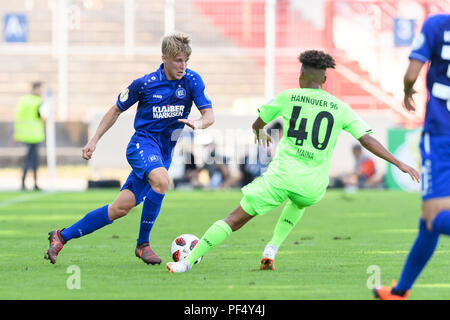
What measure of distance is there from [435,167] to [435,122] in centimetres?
25

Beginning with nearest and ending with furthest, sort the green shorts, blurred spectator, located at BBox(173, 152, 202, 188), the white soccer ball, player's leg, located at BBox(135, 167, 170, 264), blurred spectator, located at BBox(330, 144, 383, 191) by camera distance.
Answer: the green shorts < player's leg, located at BBox(135, 167, 170, 264) < the white soccer ball < blurred spectator, located at BBox(330, 144, 383, 191) < blurred spectator, located at BBox(173, 152, 202, 188)

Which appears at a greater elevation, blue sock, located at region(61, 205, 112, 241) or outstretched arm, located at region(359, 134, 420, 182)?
outstretched arm, located at region(359, 134, 420, 182)

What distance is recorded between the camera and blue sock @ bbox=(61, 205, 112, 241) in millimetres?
7242

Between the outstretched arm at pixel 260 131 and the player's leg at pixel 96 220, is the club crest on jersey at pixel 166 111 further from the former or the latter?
the outstretched arm at pixel 260 131

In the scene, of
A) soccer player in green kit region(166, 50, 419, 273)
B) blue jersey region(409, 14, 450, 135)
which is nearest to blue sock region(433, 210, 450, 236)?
blue jersey region(409, 14, 450, 135)

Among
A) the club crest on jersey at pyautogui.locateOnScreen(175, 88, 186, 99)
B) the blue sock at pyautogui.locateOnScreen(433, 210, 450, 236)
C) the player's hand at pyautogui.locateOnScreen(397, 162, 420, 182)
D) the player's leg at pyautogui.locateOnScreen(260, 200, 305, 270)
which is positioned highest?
the club crest on jersey at pyautogui.locateOnScreen(175, 88, 186, 99)

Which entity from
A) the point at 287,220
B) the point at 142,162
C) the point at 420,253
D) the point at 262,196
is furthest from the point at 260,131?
the point at 420,253

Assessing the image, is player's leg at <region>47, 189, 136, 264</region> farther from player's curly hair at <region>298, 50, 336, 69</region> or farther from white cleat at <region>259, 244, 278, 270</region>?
player's curly hair at <region>298, 50, 336, 69</region>

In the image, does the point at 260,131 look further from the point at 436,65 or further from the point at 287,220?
the point at 436,65

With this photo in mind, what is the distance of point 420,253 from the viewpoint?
5.05 meters

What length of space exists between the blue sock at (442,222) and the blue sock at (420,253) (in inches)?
7.9

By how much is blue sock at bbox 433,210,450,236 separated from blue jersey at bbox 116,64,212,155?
2.87m

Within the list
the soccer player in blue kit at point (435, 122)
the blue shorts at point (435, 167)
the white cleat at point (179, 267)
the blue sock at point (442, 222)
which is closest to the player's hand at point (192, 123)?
the white cleat at point (179, 267)

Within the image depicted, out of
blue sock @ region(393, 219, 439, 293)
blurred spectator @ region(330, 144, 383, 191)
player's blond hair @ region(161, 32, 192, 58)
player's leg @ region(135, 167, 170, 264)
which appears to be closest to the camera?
blue sock @ region(393, 219, 439, 293)
